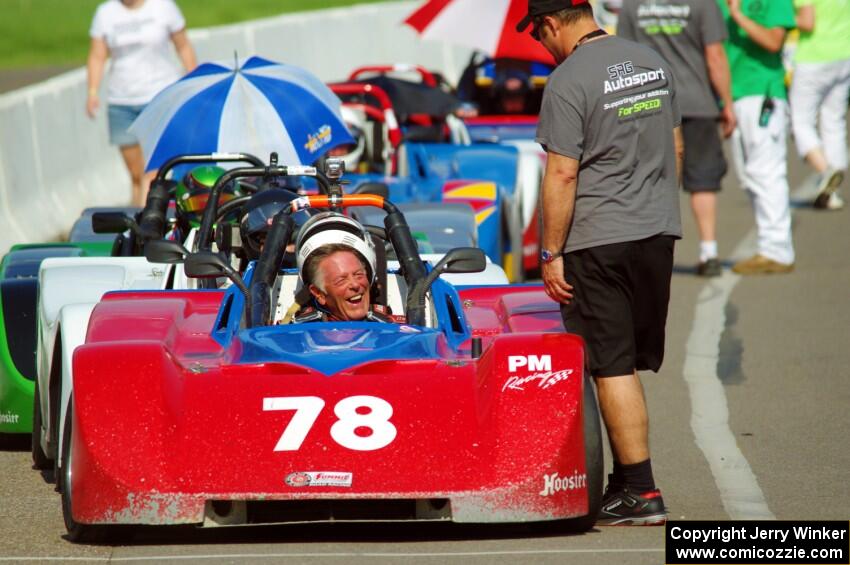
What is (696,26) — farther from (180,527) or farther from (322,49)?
(322,49)

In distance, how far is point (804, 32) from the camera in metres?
15.0

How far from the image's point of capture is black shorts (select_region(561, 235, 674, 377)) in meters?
6.60

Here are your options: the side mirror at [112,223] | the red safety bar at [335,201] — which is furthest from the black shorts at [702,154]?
the red safety bar at [335,201]

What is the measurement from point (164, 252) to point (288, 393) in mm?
1920

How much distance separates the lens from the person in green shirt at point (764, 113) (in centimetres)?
1277

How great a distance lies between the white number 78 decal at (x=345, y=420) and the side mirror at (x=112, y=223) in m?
3.90

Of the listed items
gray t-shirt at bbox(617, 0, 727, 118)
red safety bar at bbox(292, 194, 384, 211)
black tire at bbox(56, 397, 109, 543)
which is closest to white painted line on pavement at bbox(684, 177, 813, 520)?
gray t-shirt at bbox(617, 0, 727, 118)

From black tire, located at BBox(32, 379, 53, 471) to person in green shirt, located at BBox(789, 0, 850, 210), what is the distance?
896cm

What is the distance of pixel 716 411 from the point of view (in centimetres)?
874

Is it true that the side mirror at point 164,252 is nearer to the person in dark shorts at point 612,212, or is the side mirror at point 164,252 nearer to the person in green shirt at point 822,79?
the person in dark shorts at point 612,212

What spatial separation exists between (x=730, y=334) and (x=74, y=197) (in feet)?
22.9

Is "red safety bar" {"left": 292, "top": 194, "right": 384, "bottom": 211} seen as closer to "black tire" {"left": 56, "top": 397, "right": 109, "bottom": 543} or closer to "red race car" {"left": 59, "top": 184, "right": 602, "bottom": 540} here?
"red race car" {"left": 59, "top": 184, "right": 602, "bottom": 540}

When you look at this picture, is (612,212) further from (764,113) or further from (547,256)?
(764,113)

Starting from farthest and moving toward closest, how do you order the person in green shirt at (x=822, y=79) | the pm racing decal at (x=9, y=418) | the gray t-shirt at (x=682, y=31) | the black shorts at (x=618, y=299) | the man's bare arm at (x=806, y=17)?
the person in green shirt at (x=822, y=79)
the man's bare arm at (x=806, y=17)
the gray t-shirt at (x=682, y=31)
the pm racing decal at (x=9, y=418)
the black shorts at (x=618, y=299)
